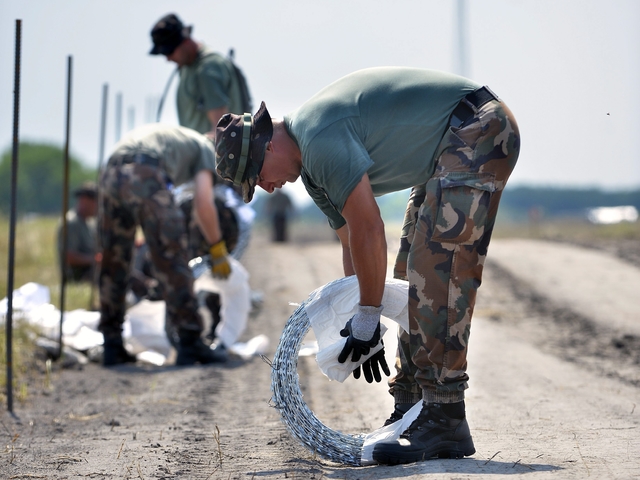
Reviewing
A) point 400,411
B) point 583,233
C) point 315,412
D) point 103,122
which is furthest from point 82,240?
point 583,233

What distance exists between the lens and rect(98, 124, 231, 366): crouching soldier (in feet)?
21.8

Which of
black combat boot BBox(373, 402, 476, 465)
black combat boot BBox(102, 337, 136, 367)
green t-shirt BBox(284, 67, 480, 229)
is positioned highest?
green t-shirt BBox(284, 67, 480, 229)

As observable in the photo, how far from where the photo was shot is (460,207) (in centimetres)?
352

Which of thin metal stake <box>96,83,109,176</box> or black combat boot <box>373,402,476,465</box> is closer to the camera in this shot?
black combat boot <box>373,402,476,465</box>

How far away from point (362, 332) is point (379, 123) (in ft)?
2.88

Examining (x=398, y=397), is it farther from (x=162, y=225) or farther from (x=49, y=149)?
(x=49, y=149)

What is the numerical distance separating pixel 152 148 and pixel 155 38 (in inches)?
43.5

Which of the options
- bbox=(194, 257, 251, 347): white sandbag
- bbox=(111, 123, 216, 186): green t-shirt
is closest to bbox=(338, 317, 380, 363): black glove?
bbox=(111, 123, 216, 186): green t-shirt

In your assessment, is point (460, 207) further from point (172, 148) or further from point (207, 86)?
point (207, 86)

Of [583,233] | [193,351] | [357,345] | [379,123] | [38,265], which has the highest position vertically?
[379,123]

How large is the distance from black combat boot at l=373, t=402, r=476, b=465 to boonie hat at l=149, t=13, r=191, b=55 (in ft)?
15.1

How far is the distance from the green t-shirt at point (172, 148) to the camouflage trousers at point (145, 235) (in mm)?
126

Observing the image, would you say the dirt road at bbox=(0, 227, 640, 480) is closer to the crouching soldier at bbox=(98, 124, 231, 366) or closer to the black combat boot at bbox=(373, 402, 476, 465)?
the black combat boot at bbox=(373, 402, 476, 465)

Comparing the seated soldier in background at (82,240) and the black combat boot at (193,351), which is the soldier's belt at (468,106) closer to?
the black combat boot at (193,351)
